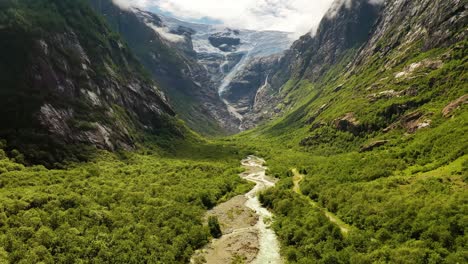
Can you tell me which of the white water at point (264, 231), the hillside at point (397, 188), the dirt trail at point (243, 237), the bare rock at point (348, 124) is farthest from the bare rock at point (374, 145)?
the dirt trail at point (243, 237)

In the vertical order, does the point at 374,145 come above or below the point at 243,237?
above

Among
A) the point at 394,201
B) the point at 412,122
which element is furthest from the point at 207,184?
the point at 412,122

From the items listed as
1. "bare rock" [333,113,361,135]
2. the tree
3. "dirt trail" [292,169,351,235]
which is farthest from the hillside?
the tree

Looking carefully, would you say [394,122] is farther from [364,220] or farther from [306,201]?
[364,220]

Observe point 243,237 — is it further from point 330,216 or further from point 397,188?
point 397,188

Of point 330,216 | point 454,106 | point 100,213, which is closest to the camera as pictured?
point 100,213

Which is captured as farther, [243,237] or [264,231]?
[264,231]

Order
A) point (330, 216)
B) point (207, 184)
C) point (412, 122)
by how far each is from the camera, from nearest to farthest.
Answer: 1. point (330, 216)
2. point (207, 184)
3. point (412, 122)

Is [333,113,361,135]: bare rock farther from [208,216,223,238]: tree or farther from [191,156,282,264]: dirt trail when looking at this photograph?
[208,216,223,238]: tree

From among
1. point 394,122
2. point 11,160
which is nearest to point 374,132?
point 394,122
